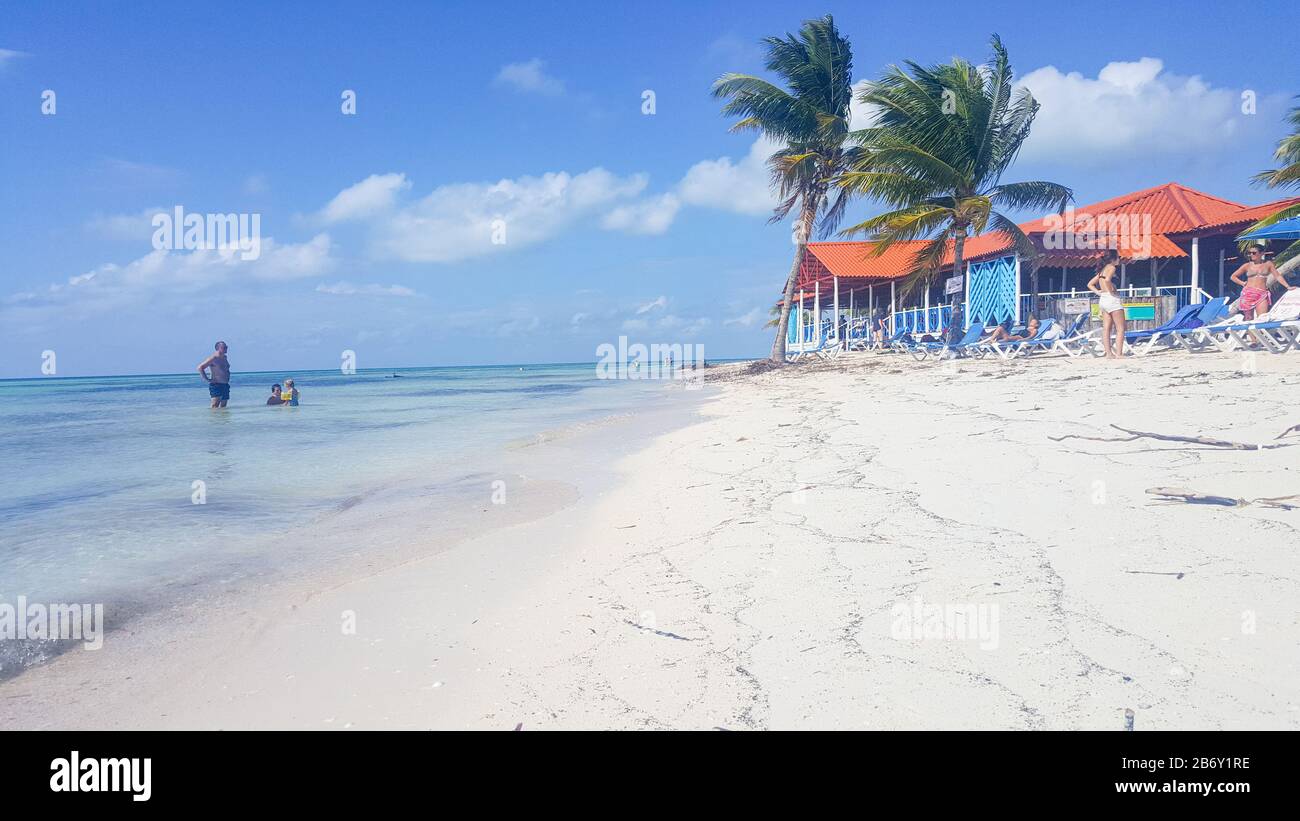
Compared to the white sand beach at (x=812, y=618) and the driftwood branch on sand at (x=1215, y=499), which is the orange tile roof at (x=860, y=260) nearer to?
the white sand beach at (x=812, y=618)

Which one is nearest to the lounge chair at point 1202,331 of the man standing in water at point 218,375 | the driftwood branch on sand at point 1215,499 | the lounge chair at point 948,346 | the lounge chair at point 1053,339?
the lounge chair at point 1053,339

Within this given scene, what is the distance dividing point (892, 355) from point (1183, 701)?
20028 millimetres

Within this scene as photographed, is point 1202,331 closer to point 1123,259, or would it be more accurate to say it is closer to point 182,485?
point 1123,259

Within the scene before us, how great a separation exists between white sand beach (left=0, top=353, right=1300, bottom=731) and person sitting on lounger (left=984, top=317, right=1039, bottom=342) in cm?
1075

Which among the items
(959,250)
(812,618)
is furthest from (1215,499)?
(959,250)

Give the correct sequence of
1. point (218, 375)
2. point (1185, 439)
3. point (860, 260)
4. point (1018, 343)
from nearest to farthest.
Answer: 1. point (1185, 439)
2. point (1018, 343)
3. point (218, 375)
4. point (860, 260)

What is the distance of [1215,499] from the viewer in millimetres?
3479

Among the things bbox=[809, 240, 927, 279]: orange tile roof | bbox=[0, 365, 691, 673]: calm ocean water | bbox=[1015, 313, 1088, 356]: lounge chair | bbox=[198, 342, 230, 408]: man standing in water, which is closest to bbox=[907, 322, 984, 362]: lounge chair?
bbox=[1015, 313, 1088, 356]: lounge chair

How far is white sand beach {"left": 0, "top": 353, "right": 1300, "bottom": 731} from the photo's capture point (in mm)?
2113

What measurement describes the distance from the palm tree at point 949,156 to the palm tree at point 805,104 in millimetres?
3656

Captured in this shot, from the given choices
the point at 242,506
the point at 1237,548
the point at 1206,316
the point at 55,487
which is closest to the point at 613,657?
the point at 1237,548

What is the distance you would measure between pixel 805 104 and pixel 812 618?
803 inches

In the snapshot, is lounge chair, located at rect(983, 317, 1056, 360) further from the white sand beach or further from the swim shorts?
the white sand beach
